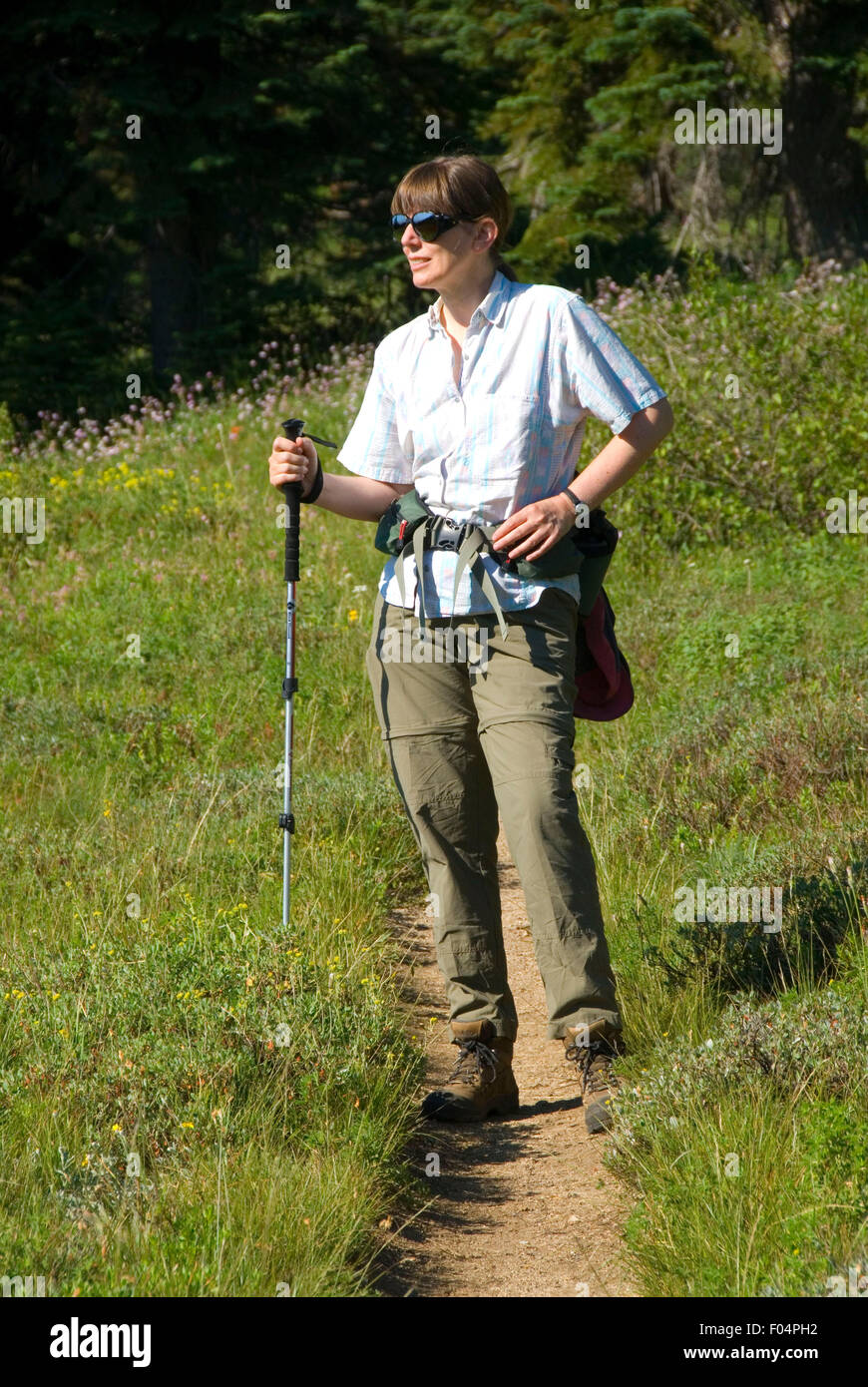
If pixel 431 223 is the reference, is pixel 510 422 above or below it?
below

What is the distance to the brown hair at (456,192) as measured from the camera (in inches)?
151

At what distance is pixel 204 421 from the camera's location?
13742 millimetres

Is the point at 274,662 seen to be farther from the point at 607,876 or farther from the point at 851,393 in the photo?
the point at 851,393

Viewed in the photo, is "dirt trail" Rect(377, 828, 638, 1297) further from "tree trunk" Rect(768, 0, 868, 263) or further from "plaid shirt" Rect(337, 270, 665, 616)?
"tree trunk" Rect(768, 0, 868, 263)

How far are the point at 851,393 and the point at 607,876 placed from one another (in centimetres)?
550

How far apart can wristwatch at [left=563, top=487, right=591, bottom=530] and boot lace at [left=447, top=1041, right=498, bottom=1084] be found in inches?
58.8

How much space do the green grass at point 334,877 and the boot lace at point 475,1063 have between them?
0.56 ft

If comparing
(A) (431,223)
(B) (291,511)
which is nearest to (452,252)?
(A) (431,223)

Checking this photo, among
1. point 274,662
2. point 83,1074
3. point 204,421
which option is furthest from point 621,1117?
point 204,421

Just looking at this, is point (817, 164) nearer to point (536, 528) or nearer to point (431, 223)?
point (431, 223)

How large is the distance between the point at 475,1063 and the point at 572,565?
4.73ft

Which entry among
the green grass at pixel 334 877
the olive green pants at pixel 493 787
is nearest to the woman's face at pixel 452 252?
the olive green pants at pixel 493 787

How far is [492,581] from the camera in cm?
385

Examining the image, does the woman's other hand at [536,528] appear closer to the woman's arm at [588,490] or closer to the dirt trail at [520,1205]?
the woman's arm at [588,490]
